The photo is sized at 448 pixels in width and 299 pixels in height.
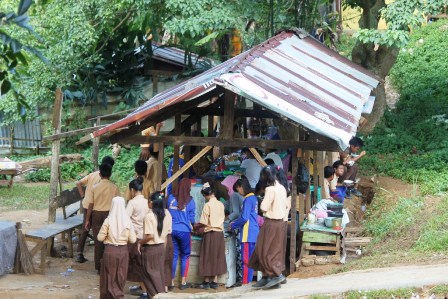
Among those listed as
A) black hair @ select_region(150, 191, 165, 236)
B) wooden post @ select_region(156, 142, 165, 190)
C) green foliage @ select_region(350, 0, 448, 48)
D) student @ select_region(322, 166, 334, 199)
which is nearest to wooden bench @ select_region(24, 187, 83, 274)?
wooden post @ select_region(156, 142, 165, 190)

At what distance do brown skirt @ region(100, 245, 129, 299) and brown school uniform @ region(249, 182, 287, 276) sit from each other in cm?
171

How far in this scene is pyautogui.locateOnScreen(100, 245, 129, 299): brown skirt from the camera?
9531 millimetres

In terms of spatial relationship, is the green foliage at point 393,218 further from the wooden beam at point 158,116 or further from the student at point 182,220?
the wooden beam at point 158,116

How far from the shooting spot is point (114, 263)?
955 centimetres

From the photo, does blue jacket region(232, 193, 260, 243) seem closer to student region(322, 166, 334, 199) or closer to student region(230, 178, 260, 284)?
student region(230, 178, 260, 284)

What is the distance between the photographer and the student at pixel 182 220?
10625 millimetres

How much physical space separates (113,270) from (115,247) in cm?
30

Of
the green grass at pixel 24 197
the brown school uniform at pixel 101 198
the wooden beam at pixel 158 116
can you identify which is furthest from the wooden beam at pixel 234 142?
the green grass at pixel 24 197

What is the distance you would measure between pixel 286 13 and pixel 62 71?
16.6 feet

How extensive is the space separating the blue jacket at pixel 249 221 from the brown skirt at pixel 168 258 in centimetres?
89

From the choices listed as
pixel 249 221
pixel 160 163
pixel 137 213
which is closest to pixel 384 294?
pixel 249 221

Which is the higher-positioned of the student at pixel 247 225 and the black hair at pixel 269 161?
the black hair at pixel 269 161

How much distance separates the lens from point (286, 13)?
17188 mm

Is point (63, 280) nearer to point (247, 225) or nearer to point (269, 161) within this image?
point (247, 225)
